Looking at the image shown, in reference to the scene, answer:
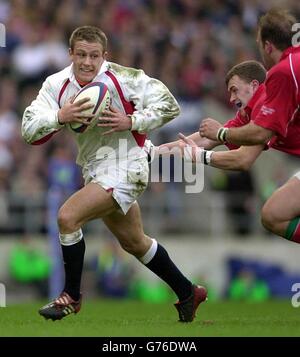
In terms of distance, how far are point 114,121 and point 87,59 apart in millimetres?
571

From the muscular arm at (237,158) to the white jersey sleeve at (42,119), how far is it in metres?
1.32

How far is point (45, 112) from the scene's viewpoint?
9.83m

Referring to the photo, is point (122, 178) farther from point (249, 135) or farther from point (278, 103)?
point (278, 103)

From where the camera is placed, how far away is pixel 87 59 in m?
9.80

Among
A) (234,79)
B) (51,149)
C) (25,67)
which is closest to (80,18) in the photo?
(25,67)

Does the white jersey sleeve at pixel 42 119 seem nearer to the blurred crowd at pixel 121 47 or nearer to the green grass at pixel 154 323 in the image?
the green grass at pixel 154 323

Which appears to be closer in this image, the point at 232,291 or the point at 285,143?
the point at 285,143

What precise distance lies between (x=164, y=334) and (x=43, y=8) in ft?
41.4

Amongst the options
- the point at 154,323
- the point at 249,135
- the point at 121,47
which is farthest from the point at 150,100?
the point at 121,47

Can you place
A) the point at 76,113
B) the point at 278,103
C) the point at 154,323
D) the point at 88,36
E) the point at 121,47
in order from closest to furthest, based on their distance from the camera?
1. the point at 278,103
2. the point at 76,113
3. the point at 88,36
4. the point at 154,323
5. the point at 121,47

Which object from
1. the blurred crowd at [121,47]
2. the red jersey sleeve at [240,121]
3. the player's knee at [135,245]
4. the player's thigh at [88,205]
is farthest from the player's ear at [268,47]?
the blurred crowd at [121,47]

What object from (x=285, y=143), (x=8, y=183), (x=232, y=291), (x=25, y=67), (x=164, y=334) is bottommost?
(x=232, y=291)
